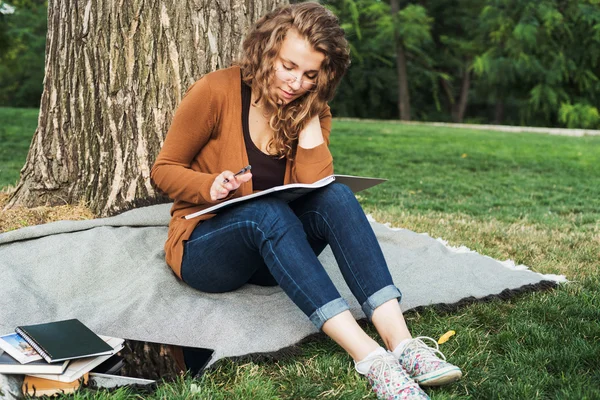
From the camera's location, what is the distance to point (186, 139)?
2.52 metres

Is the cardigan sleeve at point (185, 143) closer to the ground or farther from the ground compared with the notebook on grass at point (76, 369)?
farther from the ground

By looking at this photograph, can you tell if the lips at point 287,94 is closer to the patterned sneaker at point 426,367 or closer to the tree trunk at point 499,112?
the patterned sneaker at point 426,367

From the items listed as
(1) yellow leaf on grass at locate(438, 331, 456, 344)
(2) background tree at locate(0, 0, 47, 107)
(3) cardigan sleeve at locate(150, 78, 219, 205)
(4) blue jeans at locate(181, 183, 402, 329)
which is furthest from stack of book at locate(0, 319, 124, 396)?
(2) background tree at locate(0, 0, 47, 107)

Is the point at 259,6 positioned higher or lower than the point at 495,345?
higher

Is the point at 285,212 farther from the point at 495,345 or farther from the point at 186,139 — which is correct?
the point at 495,345

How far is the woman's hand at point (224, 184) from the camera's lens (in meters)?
2.25

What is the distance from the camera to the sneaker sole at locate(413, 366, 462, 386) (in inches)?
80.7

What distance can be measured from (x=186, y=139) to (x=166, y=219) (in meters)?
0.80

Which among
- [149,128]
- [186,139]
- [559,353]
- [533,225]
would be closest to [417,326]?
[559,353]

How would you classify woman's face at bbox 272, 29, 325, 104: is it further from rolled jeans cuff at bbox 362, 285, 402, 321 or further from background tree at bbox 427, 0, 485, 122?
background tree at bbox 427, 0, 485, 122

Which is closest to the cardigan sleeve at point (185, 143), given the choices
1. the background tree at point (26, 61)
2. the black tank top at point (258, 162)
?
the black tank top at point (258, 162)

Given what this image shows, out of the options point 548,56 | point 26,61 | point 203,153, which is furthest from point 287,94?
point 26,61

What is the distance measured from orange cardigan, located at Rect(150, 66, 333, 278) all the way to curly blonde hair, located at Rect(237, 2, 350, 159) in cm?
9

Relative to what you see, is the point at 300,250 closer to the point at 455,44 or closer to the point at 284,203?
the point at 284,203
